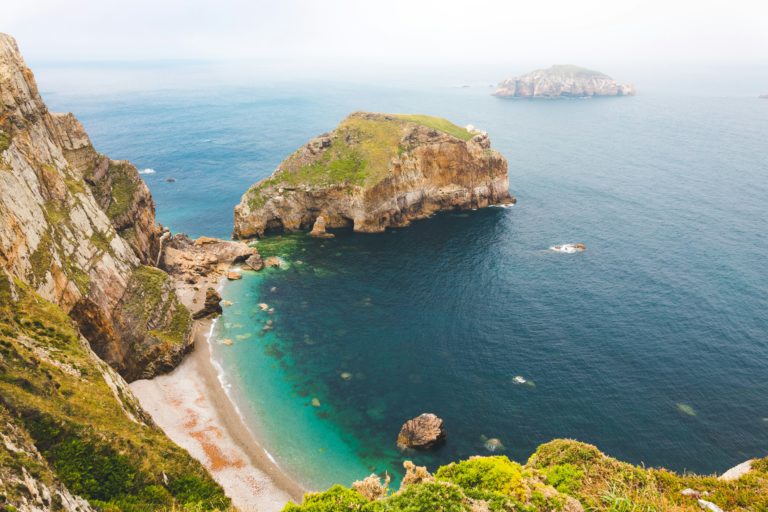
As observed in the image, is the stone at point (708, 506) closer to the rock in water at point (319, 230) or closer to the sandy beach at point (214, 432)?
the sandy beach at point (214, 432)

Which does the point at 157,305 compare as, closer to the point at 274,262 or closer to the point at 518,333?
the point at 274,262

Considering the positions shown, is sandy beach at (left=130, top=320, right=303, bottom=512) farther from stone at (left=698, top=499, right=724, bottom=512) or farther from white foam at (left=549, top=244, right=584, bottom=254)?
white foam at (left=549, top=244, right=584, bottom=254)

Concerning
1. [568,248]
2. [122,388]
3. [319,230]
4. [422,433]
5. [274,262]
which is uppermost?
[319,230]

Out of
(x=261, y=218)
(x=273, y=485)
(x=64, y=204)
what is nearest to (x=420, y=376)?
(x=273, y=485)

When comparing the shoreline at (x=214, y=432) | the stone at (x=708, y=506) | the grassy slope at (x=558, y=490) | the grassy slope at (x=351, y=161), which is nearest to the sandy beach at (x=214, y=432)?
the shoreline at (x=214, y=432)

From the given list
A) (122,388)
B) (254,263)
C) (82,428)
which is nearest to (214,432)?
(122,388)

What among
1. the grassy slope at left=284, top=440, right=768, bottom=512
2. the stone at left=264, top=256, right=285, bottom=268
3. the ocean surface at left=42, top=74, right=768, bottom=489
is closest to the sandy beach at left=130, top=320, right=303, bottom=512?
the ocean surface at left=42, top=74, right=768, bottom=489

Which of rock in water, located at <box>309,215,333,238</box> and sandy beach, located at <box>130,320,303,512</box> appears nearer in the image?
sandy beach, located at <box>130,320,303,512</box>
